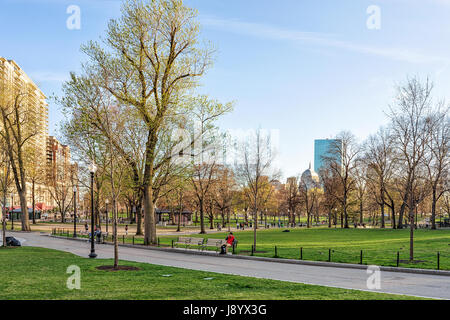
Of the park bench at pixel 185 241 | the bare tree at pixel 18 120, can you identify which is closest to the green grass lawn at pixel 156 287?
the park bench at pixel 185 241

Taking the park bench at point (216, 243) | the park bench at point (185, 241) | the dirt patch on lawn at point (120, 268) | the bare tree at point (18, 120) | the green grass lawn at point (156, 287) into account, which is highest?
the bare tree at point (18, 120)

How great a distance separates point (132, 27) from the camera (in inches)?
1126

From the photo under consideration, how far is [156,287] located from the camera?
38.7 ft

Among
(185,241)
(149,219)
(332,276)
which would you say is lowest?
(185,241)

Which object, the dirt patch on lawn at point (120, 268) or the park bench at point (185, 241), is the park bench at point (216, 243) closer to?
the park bench at point (185, 241)

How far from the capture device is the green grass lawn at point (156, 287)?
10.5m

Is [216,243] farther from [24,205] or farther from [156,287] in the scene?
[24,205]

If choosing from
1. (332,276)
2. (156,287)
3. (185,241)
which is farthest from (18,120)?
(332,276)

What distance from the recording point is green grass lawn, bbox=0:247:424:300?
1048 cm

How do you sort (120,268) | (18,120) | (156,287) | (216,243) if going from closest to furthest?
1. (156,287)
2. (120,268)
3. (216,243)
4. (18,120)

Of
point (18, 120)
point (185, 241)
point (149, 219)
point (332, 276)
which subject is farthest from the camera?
point (18, 120)

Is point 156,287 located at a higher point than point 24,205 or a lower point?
higher
